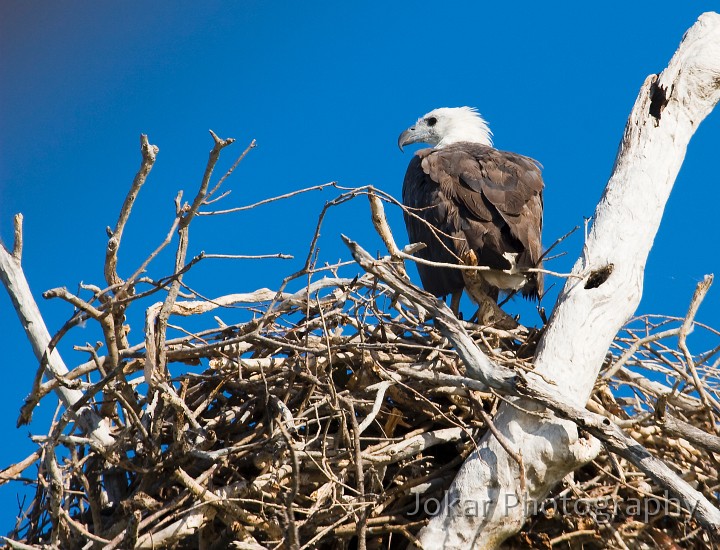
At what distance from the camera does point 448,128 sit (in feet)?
28.5

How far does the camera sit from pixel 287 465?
4.56 metres

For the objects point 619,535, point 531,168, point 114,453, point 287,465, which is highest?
point 531,168

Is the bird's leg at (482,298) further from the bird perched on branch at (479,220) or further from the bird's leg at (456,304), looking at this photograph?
the bird's leg at (456,304)

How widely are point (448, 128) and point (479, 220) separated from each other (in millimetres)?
3000

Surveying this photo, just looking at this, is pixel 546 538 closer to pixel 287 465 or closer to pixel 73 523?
pixel 287 465

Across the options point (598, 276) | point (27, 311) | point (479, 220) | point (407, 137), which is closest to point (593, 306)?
point (598, 276)

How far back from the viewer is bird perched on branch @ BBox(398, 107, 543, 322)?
18.9 ft

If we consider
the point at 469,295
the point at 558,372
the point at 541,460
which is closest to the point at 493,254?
the point at 469,295

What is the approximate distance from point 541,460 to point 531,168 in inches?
107

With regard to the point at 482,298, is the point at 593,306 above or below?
below

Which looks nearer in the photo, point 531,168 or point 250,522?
point 250,522

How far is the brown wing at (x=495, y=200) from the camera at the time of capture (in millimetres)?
5770

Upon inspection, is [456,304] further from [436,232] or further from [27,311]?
[27,311]

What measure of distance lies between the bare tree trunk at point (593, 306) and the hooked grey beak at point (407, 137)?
3.54 m
